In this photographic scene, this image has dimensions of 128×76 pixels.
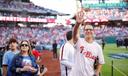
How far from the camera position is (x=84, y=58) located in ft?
21.2

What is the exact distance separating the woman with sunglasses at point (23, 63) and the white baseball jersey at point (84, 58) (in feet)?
3.22

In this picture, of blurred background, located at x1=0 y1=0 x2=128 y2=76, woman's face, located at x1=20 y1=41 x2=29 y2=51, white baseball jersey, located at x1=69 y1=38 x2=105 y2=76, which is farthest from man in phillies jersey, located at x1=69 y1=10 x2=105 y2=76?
blurred background, located at x1=0 y1=0 x2=128 y2=76

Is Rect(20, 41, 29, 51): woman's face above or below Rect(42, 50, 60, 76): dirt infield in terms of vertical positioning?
above

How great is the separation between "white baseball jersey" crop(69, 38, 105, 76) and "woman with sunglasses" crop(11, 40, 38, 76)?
0.98 m

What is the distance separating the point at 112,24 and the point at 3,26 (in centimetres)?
2213

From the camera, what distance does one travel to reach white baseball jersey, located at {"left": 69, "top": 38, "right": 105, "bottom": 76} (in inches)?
253

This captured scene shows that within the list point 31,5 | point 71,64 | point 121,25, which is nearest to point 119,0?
point 121,25

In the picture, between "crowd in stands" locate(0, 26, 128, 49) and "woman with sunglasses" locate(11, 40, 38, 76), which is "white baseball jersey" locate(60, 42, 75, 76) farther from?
"crowd in stands" locate(0, 26, 128, 49)

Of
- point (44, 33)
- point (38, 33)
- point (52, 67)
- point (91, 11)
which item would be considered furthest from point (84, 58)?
point (91, 11)

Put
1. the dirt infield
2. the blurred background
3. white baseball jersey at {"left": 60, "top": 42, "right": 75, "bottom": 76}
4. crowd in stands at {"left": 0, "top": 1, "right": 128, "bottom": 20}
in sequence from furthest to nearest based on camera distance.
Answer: crowd in stands at {"left": 0, "top": 1, "right": 128, "bottom": 20} → the blurred background → the dirt infield → white baseball jersey at {"left": 60, "top": 42, "right": 75, "bottom": 76}

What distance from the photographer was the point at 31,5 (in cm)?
6869

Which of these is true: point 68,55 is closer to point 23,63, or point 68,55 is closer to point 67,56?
point 67,56

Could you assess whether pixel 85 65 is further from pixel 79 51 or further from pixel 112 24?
pixel 112 24

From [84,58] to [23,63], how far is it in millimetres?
1241
